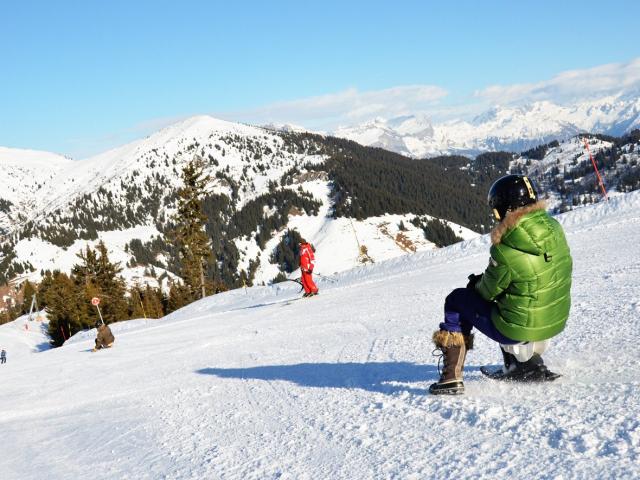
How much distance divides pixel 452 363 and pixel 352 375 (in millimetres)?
1785

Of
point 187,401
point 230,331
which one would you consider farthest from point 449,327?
point 230,331

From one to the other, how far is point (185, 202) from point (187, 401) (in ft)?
136

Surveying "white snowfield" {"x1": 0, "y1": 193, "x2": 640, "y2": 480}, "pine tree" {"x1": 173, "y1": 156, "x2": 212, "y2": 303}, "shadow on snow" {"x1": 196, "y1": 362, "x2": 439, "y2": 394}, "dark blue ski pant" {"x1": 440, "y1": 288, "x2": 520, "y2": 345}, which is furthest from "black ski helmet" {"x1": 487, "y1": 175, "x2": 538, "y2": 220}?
"pine tree" {"x1": 173, "y1": 156, "x2": 212, "y2": 303}

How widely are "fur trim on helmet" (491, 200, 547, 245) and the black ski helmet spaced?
0.04 meters

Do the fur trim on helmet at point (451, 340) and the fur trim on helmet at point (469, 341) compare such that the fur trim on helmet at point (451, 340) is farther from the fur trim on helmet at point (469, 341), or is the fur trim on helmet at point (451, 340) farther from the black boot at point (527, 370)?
the black boot at point (527, 370)

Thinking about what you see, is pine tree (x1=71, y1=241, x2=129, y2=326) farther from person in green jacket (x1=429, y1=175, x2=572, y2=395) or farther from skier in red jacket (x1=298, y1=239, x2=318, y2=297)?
person in green jacket (x1=429, y1=175, x2=572, y2=395)

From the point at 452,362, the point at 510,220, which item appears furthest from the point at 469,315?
the point at 510,220

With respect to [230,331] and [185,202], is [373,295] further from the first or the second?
[185,202]

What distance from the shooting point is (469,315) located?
14.6ft

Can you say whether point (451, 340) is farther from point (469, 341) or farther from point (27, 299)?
point (27, 299)

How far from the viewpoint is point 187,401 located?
6340 millimetres

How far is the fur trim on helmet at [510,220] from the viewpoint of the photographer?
12.8 feet

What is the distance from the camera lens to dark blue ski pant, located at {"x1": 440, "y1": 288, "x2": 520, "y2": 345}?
170 inches

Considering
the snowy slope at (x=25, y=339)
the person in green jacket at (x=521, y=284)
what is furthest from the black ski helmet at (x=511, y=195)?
the snowy slope at (x=25, y=339)
